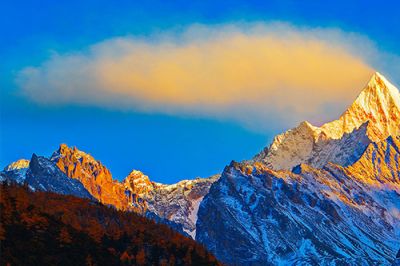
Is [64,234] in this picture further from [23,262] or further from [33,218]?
[23,262]

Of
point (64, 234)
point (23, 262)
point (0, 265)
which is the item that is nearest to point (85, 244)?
point (64, 234)

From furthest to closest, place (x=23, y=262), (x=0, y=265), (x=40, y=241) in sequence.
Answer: (x=40, y=241) → (x=23, y=262) → (x=0, y=265)

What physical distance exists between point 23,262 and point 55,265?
705 cm

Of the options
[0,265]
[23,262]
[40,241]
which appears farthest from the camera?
[40,241]

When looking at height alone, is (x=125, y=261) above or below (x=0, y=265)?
above

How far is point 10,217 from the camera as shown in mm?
196250

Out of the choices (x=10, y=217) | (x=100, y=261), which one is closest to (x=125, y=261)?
(x=100, y=261)

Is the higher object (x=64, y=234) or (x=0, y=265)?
(x=64, y=234)

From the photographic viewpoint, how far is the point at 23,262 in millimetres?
179625

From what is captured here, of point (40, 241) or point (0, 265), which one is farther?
point (40, 241)

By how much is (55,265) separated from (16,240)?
7419mm

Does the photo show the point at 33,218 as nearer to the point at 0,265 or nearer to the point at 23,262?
the point at 23,262

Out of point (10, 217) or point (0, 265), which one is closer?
point (0, 265)

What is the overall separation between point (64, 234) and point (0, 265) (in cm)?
3421
